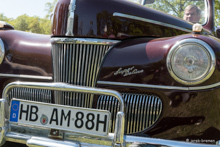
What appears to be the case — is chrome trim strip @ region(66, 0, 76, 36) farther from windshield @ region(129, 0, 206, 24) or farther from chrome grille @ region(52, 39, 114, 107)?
windshield @ region(129, 0, 206, 24)

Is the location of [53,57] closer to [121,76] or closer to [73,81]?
[73,81]

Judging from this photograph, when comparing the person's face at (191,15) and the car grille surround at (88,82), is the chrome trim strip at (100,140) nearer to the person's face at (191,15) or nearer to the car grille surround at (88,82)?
the car grille surround at (88,82)

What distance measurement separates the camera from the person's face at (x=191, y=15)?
3.16m

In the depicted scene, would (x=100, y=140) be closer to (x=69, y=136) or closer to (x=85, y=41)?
(x=69, y=136)

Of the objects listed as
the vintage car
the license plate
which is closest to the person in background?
the vintage car

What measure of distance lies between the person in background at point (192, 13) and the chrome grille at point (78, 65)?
158cm

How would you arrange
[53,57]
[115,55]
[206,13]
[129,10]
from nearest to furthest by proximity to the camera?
[115,55]
[53,57]
[129,10]
[206,13]

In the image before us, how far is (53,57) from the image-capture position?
7.06 feet

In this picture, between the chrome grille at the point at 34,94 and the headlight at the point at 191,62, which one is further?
the chrome grille at the point at 34,94

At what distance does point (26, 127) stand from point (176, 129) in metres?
1.11

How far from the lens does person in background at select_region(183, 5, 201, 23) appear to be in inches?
125

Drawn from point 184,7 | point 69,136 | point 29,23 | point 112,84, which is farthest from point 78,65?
point 29,23

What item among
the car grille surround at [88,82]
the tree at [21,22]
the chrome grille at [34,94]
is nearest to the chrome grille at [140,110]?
the car grille surround at [88,82]

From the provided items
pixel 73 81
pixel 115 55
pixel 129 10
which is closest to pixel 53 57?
pixel 73 81
